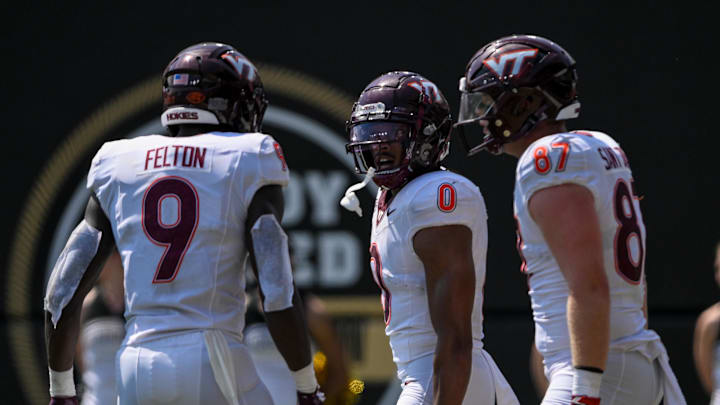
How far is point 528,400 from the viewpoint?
5773 millimetres

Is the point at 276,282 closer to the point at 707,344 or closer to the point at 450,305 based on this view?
the point at 450,305

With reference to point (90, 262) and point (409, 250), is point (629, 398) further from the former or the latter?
point (90, 262)

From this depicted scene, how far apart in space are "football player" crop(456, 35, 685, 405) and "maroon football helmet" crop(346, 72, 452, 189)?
17.0 inches

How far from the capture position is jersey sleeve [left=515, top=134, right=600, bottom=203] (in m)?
2.78

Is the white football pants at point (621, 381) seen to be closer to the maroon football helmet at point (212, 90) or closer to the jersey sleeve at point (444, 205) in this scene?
the jersey sleeve at point (444, 205)

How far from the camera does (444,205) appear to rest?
3275 mm

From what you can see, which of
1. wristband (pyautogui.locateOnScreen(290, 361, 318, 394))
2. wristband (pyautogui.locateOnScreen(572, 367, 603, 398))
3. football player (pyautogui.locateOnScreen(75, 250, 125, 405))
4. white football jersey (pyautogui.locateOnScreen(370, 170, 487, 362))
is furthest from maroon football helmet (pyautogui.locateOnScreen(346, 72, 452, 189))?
football player (pyautogui.locateOnScreen(75, 250, 125, 405))

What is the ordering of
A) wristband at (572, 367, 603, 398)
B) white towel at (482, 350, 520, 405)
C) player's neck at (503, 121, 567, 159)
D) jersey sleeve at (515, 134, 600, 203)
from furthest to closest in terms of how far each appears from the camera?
white towel at (482, 350, 520, 405) < player's neck at (503, 121, 567, 159) < jersey sleeve at (515, 134, 600, 203) < wristband at (572, 367, 603, 398)

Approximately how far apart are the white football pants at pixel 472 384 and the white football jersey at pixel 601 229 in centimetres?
38

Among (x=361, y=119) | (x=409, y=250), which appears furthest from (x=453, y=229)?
(x=361, y=119)

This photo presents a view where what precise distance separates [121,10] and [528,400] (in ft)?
9.85

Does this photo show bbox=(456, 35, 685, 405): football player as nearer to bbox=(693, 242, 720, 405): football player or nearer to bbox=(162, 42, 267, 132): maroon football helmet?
→ bbox=(162, 42, 267, 132): maroon football helmet

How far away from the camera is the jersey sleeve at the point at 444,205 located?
3.26 m

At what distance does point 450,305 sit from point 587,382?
596mm
